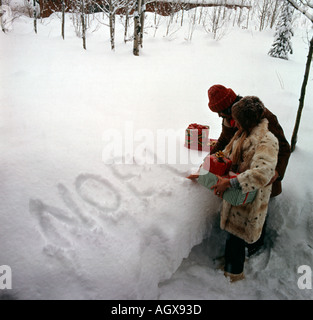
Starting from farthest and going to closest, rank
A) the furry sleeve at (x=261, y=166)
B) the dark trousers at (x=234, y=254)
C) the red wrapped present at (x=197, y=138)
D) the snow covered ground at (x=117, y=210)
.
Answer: the red wrapped present at (x=197, y=138)
the dark trousers at (x=234, y=254)
the snow covered ground at (x=117, y=210)
the furry sleeve at (x=261, y=166)

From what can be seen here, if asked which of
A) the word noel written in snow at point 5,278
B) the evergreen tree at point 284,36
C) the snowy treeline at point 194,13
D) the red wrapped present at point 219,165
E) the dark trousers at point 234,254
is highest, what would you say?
the snowy treeline at point 194,13

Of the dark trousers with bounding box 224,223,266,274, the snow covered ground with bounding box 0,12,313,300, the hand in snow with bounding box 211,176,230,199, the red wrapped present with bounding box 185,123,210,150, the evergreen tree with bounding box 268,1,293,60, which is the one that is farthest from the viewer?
the evergreen tree with bounding box 268,1,293,60

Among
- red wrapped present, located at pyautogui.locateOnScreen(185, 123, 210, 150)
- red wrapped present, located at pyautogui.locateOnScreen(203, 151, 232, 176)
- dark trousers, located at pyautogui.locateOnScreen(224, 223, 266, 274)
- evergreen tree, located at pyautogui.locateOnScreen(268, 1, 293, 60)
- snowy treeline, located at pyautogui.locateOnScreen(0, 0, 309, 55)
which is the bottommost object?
dark trousers, located at pyautogui.locateOnScreen(224, 223, 266, 274)

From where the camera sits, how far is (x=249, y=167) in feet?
6.44

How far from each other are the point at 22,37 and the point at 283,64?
40.0 feet

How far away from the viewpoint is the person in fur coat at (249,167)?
1.78 meters

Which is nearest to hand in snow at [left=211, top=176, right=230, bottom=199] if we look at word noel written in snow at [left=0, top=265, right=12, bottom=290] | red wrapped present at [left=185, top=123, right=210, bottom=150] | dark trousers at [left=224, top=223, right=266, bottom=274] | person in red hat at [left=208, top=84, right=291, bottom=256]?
person in red hat at [left=208, top=84, right=291, bottom=256]

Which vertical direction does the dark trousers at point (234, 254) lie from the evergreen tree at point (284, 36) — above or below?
below
